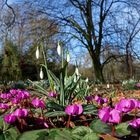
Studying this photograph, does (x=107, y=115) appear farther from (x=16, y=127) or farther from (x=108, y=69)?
(x=108, y=69)

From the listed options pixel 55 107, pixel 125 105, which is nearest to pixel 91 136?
pixel 125 105

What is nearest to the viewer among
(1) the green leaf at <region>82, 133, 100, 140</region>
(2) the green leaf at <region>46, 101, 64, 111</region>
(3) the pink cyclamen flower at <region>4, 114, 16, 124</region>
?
(1) the green leaf at <region>82, 133, 100, 140</region>

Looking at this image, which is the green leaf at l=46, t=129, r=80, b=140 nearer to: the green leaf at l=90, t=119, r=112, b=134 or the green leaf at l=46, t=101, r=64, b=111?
the green leaf at l=90, t=119, r=112, b=134

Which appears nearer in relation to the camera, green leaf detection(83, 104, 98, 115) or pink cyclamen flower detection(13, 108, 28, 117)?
pink cyclamen flower detection(13, 108, 28, 117)

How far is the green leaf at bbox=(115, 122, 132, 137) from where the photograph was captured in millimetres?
2287

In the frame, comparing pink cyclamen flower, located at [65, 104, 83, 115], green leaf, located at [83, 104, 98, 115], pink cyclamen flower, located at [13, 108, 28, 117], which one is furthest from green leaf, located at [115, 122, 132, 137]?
green leaf, located at [83, 104, 98, 115]

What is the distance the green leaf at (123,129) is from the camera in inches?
90.0

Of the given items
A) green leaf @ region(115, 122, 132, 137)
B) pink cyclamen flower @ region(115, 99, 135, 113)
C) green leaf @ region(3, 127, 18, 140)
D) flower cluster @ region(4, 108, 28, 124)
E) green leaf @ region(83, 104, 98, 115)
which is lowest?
green leaf @ region(3, 127, 18, 140)

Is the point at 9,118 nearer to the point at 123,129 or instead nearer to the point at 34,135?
the point at 34,135

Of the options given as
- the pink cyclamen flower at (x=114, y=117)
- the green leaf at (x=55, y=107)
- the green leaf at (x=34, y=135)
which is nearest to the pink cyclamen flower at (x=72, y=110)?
the green leaf at (x=34, y=135)

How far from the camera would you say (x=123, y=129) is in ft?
7.63

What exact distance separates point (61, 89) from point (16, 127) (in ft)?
5.73

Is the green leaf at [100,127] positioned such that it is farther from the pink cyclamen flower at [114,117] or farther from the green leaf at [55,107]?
the green leaf at [55,107]

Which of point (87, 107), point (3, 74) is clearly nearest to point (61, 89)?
point (87, 107)
